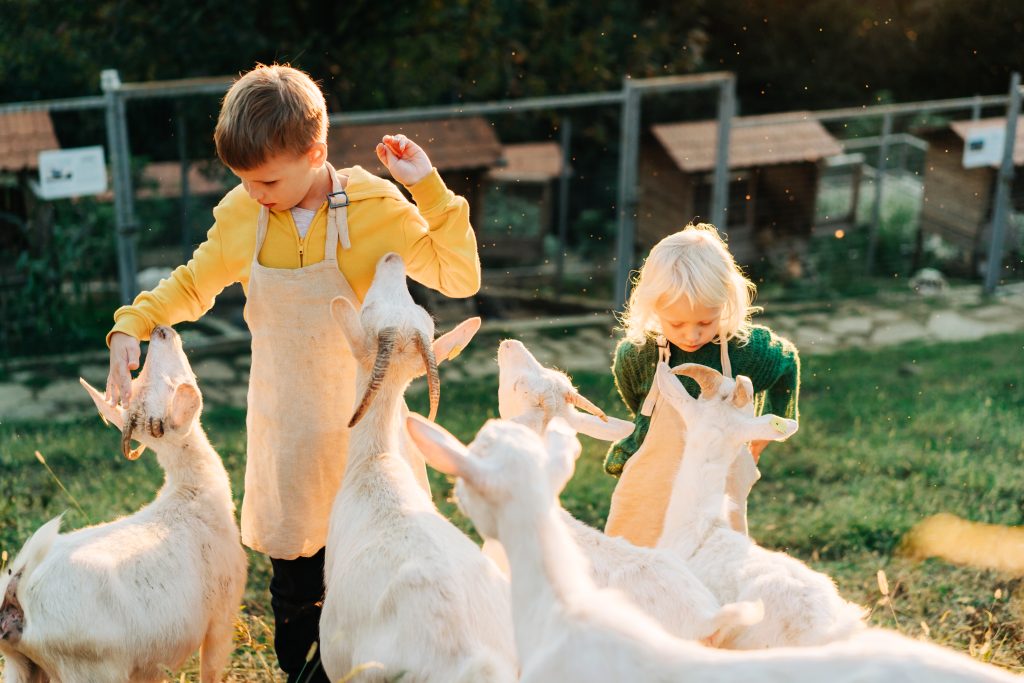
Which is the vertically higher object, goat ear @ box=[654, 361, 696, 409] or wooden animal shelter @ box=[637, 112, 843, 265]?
goat ear @ box=[654, 361, 696, 409]

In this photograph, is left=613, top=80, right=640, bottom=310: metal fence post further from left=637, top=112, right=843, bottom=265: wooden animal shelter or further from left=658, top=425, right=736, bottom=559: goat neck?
left=658, top=425, right=736, bottom=559: goat neck

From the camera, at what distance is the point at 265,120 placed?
11.0 feet

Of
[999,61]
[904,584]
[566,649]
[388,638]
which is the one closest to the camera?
[566,649]

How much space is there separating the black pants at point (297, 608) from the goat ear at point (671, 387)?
1311mm

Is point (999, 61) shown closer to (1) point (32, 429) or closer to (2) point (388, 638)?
(1) point (32, 429)

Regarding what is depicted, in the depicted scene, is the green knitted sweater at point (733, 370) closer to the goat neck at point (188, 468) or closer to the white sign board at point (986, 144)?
the goat neck at point (188, 468)

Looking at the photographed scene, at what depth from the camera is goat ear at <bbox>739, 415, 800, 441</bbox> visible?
11.7ft

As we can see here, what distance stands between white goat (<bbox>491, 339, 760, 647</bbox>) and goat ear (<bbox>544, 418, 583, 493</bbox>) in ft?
0.40

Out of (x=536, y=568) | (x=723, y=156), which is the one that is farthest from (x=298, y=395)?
(x=723, y=156)

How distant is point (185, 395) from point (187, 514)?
1.30ft

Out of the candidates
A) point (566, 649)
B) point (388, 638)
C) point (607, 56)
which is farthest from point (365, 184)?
point (607, 56)

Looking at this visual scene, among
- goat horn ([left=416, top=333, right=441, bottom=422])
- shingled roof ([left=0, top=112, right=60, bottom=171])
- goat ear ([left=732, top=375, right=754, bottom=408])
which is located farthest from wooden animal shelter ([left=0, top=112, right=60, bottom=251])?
goat ear ([left=732, top=375, right=754, bottom=408])

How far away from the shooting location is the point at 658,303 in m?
3.92

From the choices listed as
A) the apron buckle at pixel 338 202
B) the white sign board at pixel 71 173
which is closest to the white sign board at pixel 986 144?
the white sign board at pixel 71 173
